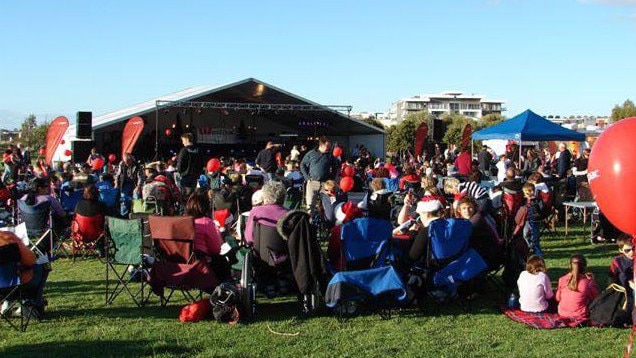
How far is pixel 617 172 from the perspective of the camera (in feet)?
11.9

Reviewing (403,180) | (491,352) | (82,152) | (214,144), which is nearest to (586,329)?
(491,352)

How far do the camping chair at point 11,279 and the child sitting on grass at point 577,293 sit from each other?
13.2ft

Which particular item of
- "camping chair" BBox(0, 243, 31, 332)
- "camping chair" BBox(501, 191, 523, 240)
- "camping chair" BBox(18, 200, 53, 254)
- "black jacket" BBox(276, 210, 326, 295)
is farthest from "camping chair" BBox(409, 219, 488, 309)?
"camping chair" BBox(18, 200, 53, 254)

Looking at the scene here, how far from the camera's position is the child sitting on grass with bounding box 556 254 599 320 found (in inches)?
203

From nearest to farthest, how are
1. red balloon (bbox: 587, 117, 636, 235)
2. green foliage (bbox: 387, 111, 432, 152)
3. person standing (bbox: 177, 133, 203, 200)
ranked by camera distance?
red balloon (bbox: 587, 117, 636, 235)
person standing (bbox: 177, 133, 203, 200)
green foliage (bbox: 387, 111, 432, 152)

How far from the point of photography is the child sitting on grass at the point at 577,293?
5.16 metres

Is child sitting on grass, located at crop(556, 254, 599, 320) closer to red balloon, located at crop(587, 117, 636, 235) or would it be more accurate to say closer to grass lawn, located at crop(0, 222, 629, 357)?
grass lawn, located at crop(0, 222, 629, 357)

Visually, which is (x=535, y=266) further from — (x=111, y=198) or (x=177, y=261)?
(x=111, y=198)

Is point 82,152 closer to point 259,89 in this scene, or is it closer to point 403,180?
point 259,89

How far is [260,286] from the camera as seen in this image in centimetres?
548

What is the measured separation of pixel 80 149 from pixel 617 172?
63.3 ft

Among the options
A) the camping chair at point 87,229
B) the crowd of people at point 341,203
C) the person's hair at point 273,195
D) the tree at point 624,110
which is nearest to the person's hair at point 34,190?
the crowd of people at point 341,203

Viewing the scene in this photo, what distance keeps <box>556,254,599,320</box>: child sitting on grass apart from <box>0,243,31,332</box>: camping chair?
403 cm

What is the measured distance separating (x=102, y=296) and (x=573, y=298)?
398 centimetres
